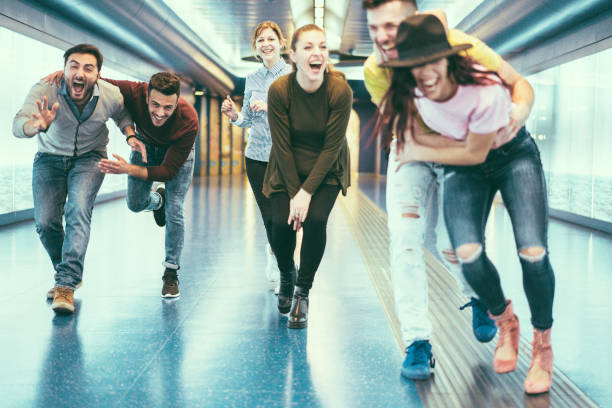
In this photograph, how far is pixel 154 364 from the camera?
2299 millimetres

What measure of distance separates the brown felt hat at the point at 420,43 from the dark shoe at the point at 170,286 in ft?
7.14

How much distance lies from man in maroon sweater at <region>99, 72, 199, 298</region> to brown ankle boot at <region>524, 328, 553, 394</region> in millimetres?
2037

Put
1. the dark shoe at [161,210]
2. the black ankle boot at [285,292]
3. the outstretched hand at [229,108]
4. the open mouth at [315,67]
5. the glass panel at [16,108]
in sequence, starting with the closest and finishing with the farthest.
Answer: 1. the open mouth at [315,67]
2. the black ankle boot at [285,292]
3. the outstretched hand at [229,108]
4. the dark shoe at [161,210]
5. the glass panel at [16,108]

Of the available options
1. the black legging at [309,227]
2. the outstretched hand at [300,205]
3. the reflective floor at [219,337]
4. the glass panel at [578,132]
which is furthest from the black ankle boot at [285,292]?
the glass panel at [578,132]

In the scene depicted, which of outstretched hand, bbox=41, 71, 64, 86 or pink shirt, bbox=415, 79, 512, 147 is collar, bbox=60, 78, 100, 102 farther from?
pink shirt, bbox=415, 79, 512, 147

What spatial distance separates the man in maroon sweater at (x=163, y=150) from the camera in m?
3.13

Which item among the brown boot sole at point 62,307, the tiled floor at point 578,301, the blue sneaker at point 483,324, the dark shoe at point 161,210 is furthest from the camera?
the dark shoe at point 161,210

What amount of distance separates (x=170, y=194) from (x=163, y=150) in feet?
0.87

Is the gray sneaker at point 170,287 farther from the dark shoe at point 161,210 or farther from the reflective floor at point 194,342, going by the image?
the dark shoe at point 161,210

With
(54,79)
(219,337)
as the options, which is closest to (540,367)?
(219,337)

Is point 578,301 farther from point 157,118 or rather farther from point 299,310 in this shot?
point 157,118

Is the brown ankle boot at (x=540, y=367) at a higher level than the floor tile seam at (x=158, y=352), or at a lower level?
higher

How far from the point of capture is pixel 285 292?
311 cm

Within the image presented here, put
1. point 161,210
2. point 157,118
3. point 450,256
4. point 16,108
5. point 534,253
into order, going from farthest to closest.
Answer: point 16,108
point 161,210
point 157,118
point 450,256
point 534,253
